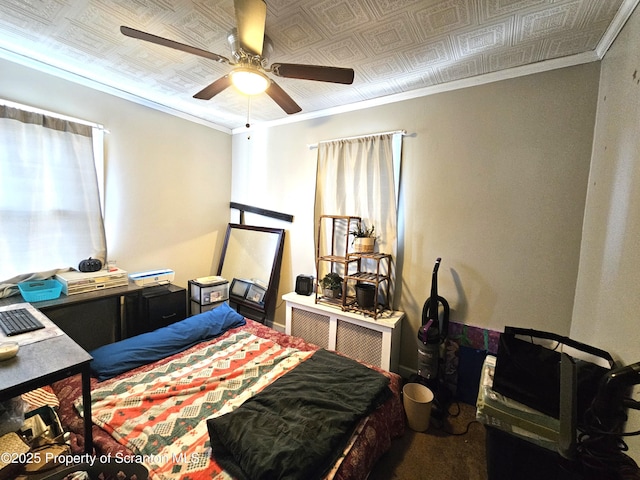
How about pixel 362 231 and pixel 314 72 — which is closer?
pixel 314 72

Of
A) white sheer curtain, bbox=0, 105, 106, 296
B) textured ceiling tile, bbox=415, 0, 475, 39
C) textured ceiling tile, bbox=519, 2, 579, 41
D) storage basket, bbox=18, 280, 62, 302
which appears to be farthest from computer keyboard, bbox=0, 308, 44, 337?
textured ceiling tile, bbox=519, 2, 579, 41

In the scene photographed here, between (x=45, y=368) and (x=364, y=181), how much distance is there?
236 cm

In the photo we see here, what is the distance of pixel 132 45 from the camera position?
5.96 ft

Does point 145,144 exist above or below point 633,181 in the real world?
above

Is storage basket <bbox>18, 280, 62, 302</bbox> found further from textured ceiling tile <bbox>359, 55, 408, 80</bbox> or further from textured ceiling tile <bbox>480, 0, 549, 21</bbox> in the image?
textured ceiling tile <bbox>480, 0, 549, 21</bbox>

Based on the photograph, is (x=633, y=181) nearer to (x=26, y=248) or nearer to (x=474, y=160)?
(x=474, y=160)

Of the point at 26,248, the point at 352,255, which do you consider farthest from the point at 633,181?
the point at 26,248

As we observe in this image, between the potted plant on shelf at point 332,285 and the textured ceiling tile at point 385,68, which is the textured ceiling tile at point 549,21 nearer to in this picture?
the textured ceiling tile at point 385,68

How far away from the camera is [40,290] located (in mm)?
1956

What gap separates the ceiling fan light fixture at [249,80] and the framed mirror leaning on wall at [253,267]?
5.60 ft

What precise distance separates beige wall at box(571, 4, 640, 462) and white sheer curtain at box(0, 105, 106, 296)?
11.6ft

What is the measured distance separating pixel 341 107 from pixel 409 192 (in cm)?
110

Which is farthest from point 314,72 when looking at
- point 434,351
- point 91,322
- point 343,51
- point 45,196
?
point 91,322

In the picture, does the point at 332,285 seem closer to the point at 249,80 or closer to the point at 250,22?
the point at 249,80
